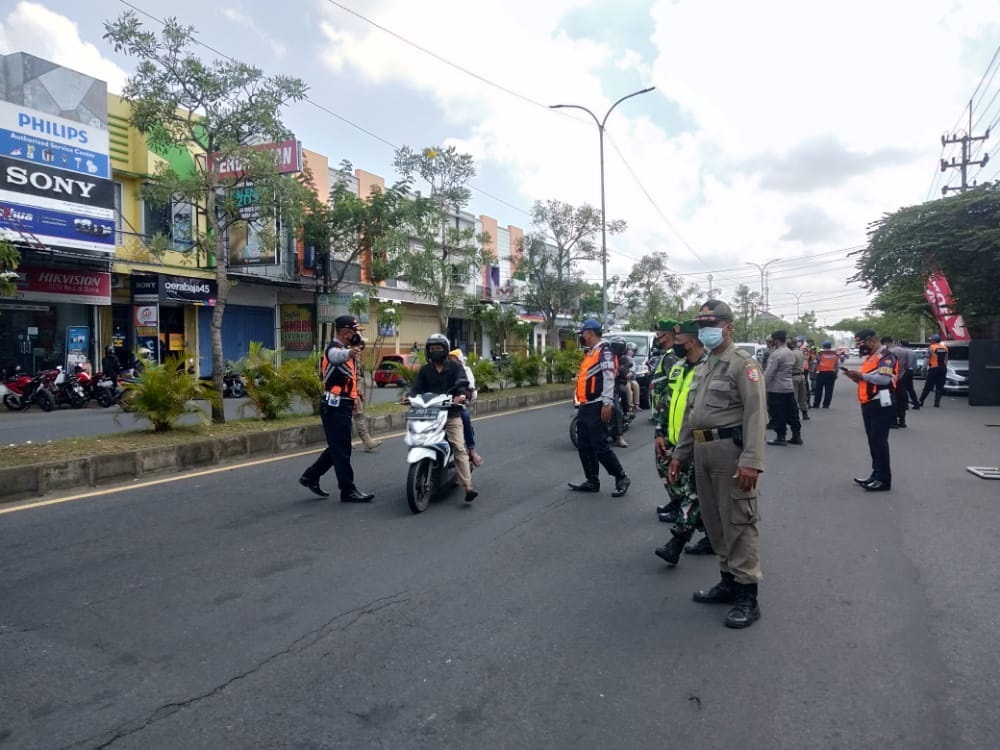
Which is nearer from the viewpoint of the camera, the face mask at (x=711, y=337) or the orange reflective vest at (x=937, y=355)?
the face mask at (x=711, y=337)

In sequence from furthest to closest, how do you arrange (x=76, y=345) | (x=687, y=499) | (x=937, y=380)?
(x=76, y=345)
(x=937, y=380)
(x=687, y=499)

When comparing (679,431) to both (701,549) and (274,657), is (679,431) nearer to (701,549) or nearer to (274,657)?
(701,549)

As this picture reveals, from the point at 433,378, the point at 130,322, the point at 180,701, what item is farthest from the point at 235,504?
the point at 130,322

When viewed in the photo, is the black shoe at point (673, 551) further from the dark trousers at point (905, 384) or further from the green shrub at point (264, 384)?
the dark trousers at point (905, 384)

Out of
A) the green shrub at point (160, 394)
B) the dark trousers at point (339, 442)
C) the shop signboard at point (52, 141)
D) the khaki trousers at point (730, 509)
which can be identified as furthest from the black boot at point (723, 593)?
the shop signboard at point (52, 141)

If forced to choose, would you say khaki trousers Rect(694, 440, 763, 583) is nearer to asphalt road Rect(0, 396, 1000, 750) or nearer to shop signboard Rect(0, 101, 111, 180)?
asphalt road Rect(0, 396, 1000, 750)

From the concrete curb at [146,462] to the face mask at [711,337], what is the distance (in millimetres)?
6535

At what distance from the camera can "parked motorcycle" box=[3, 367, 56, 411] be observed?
16.6 meters

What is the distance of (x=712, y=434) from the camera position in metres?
4.35

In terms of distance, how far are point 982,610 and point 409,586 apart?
11.3ft

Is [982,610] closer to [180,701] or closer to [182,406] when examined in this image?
[180,701]

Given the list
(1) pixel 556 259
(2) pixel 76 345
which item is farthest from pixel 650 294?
(2) pixel 76 345

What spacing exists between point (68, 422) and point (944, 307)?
2759 cm

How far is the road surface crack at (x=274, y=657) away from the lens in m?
2.96
